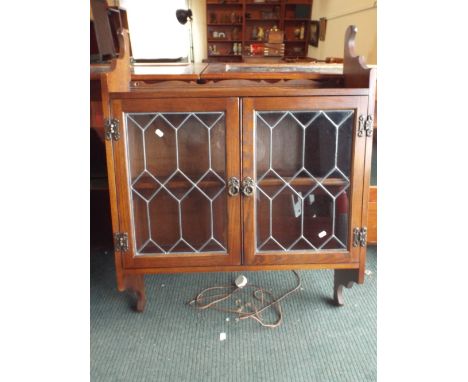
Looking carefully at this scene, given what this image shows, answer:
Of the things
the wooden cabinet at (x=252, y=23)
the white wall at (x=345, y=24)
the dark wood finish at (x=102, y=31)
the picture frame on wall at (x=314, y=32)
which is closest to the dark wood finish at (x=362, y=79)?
the dark wood finish at (x=102, y=31)

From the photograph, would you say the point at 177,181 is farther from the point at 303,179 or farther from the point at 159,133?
the point at 303,179

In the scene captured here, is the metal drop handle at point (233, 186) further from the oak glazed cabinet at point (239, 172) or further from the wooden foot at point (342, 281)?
the wooden foot at point (342, 281)

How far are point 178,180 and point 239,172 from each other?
0.18 metres

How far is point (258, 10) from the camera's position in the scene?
16.7 feet

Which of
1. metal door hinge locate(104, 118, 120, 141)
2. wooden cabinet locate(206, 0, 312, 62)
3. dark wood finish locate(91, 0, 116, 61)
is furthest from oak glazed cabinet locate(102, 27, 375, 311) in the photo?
wooden cabinet locate(206, 0, 312, 62)

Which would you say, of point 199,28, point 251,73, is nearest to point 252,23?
point 199,28

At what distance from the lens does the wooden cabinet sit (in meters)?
5.02

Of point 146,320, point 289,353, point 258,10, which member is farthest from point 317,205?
point 258,10

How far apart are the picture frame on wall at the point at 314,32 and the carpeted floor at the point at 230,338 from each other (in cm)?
388

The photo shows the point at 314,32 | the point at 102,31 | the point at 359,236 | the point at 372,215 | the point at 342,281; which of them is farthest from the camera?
the point at 314,32

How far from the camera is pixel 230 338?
114 centimetres

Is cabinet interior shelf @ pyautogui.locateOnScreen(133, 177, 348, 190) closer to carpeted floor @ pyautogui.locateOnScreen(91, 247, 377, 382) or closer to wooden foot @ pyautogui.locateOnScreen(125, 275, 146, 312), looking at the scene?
wooden foot @ pyautogui.locateOnScreen(125, 275, 146, 312)
